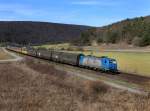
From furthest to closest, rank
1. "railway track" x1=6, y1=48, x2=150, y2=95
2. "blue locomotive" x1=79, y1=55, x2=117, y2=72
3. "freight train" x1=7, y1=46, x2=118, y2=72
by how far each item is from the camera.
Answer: "freight train" x1=7, y1=46, x2=118, y2=72 → "blue locomotive" x1=79, y1=55, x2=117, y2=72 → "railway track" x1=6, y1=48, x2=150, y2=95

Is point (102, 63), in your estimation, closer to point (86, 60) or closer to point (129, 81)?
point (86, 60)

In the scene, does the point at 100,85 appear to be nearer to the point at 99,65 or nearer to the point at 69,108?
the point at 69,108

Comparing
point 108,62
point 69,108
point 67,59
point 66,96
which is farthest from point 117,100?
point 67,59

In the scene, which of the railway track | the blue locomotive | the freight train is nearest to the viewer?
the railway track

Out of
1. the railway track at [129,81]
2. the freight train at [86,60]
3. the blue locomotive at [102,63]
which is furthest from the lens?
the freight train at [86,60]

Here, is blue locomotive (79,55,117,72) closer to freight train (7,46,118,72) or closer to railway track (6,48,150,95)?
Answer: freight train (7,46,118,72)

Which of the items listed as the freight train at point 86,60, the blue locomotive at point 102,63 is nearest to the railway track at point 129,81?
the blue locomotive at point 102,63

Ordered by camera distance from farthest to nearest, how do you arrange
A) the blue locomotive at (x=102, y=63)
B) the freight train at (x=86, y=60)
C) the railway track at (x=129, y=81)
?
the freight train at (x=86, y=60) < the blue locomotive at (x=102, y=63) < the railway track at (x=129, y=81)

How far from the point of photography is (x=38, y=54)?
4498 inches

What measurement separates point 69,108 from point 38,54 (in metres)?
91.9

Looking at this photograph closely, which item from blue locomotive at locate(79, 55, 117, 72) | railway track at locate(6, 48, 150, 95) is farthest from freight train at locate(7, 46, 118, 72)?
railway track at locate(6, 48, 150, 95)

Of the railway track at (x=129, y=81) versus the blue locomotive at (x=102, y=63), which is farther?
the blue locomotive at (x=102, y=63)

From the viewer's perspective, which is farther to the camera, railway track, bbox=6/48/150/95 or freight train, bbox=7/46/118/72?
freight train, bbox=7/46/118/72

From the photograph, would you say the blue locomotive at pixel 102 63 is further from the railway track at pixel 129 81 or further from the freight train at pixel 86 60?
the railway track at pixel 129 81
